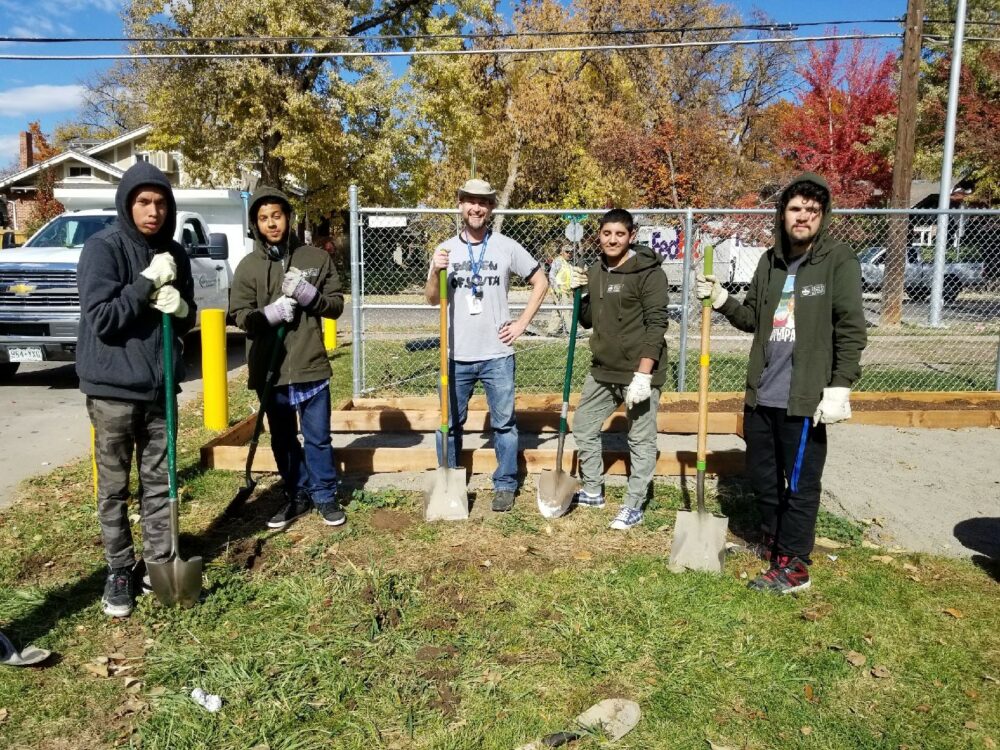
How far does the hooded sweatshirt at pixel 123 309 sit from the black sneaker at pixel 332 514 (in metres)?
1.53

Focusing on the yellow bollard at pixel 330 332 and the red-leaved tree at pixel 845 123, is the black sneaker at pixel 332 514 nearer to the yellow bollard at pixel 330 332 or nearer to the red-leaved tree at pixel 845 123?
the yellow bollard at pixel 330 332

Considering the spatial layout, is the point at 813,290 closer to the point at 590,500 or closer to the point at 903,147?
the point at 590,500

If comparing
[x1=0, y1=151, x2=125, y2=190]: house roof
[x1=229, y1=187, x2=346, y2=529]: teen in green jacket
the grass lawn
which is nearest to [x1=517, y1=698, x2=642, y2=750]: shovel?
the grass lawn

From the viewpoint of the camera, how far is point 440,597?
3.93m

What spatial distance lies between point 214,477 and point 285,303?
1899mm

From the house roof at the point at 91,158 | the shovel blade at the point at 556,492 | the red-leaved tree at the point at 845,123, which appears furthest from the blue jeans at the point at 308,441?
the house roof at the point at 91,158

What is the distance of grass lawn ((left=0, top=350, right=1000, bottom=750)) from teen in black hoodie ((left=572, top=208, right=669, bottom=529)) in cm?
54

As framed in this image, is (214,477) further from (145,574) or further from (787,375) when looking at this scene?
(787,375)

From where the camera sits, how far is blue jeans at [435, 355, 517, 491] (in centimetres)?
495

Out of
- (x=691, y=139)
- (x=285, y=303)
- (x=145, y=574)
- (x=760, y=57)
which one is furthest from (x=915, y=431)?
(x=760, y=57)

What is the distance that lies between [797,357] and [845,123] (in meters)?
21.4

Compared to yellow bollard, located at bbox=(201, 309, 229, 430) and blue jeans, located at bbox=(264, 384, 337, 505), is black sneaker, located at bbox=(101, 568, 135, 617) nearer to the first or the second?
blue jeans, located at bbox=(264, 384, 337, 505)

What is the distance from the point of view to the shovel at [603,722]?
2.84 meters

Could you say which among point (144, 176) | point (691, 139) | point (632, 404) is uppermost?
point (691, 139)
